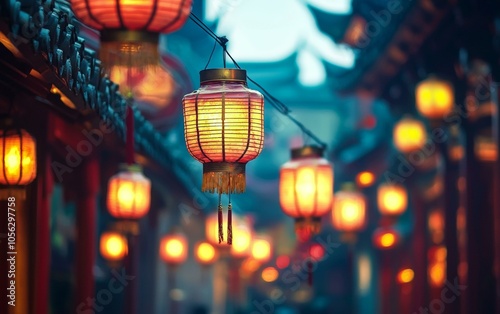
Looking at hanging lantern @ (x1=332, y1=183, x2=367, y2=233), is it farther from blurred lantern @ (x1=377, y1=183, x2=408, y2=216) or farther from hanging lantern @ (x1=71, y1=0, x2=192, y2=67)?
hanging lantern @ (x1=71, y1=0, x2=192, y2=67)

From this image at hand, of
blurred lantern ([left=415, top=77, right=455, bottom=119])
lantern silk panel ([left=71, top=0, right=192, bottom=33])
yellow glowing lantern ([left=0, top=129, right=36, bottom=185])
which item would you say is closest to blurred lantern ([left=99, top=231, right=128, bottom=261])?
blurred lantern ([left=415, top=77, right=455, bottom=119])

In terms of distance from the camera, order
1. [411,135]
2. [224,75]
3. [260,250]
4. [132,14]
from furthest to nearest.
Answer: [260,250] → [411,135] → [224,75] → [132,14]

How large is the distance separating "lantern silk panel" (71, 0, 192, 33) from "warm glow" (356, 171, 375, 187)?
2307 cm

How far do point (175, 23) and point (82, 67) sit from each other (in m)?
1.99

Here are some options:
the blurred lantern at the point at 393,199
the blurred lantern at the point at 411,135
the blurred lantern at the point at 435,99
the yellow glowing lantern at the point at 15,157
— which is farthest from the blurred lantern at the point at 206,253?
the yellow glowing lantern at the point at 15,157

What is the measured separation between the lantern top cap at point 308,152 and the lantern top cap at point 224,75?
15.8 ft

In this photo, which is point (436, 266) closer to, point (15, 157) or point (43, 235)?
point (43, 235)

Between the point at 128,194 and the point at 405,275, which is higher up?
the point at 128,194

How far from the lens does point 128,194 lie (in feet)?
55.6

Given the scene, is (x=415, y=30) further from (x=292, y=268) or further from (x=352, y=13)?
(x=292, y=268)

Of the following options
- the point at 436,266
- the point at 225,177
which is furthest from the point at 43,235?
the point at 436,266

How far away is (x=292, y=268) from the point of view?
45344 millimetres

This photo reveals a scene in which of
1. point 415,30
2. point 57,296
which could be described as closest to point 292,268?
point 57,296

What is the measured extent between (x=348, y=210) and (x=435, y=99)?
676cm
